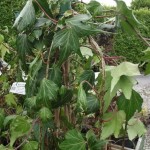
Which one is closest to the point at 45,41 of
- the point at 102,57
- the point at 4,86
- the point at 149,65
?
the point at 102,57

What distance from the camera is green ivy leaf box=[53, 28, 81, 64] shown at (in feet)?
3.22

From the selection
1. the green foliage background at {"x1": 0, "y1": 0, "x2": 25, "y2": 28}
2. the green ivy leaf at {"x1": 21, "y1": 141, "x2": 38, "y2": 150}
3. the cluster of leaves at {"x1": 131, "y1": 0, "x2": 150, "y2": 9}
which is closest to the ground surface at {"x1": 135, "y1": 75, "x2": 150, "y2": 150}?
the green foliage background at {"x1": 0, "y1": 0, "x2": 25, "y2": 28}

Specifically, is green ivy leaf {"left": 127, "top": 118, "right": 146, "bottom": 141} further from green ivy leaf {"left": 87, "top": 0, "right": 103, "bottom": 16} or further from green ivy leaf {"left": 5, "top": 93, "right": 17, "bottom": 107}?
green ivy leaf {"left": 5, "top": 93, "right": 17, "bottom": 107}

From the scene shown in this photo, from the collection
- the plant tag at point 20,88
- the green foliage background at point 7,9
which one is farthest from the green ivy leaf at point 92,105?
the green foliage background at point 7,9

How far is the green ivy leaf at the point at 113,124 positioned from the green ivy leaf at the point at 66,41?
0.81ft

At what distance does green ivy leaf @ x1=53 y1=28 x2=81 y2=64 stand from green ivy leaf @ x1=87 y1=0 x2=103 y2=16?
0.61 feet

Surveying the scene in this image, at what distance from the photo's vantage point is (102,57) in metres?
1.04

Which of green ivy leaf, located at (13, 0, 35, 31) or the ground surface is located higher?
green ivy leaf, located at (13, 0, 35, 31)

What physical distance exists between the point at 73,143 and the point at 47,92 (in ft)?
0.59

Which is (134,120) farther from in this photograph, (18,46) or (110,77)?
(18,46)

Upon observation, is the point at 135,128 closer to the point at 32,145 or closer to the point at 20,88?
the point at 32,145

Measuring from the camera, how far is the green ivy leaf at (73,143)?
1.01 meters

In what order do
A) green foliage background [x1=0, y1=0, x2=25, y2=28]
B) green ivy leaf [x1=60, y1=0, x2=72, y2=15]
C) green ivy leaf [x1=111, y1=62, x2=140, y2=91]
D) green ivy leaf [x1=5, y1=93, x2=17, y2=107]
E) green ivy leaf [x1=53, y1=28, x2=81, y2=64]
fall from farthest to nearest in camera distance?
1. green foliage background [x1=0, y1=0, x2=25, y2=28]
2. green ivy leaf [x1=5, y1=93, x2=17, y2=107]
3. green ivy leaf [x1=60, y1=0, x2=72, y2=15]
4. green ivy leaf [x1=53, y1=28, x2=81, y2=64]
5. green ivy leaf [x1=111, y1=62, x2=140, y2=91]

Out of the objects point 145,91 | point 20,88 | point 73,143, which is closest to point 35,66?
point 73,143
